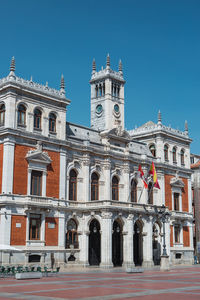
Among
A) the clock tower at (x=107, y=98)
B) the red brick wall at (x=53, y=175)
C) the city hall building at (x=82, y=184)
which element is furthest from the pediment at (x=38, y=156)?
the clock tower at (x=107, y=98)

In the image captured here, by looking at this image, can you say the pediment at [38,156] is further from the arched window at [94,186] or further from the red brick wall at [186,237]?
the red brick wall at [186,237]

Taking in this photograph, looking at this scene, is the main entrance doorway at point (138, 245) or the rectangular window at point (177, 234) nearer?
the main entrance doorway at point (138, 245)

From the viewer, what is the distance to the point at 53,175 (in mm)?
49000

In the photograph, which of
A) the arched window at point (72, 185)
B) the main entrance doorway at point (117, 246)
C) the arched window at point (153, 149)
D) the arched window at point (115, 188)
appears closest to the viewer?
the arched window at point (72, 185)

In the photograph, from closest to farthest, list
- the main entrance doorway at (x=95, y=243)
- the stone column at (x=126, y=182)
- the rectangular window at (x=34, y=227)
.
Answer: the rectangular window at (x=34, y=227)
the main entrance doorway at (x=95, y=243)
the stone column at (x=126, y=182)

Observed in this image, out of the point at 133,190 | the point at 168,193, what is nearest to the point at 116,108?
the point at 133,190

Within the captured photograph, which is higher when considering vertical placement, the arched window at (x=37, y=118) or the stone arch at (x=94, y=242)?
the arched window at (x=37, y=118)

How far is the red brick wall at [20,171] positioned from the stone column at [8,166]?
590 millimetres

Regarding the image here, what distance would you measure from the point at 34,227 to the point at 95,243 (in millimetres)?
A: 11109

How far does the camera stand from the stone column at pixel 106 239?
49781mm

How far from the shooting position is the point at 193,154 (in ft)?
289

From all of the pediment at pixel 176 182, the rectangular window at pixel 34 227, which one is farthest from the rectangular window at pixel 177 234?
the rectangular window at pixel 34 227

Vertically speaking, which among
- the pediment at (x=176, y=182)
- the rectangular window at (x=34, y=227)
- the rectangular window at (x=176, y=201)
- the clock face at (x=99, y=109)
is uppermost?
the clock face at (x=99, y=109)

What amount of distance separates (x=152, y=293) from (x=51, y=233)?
25.9 metres
